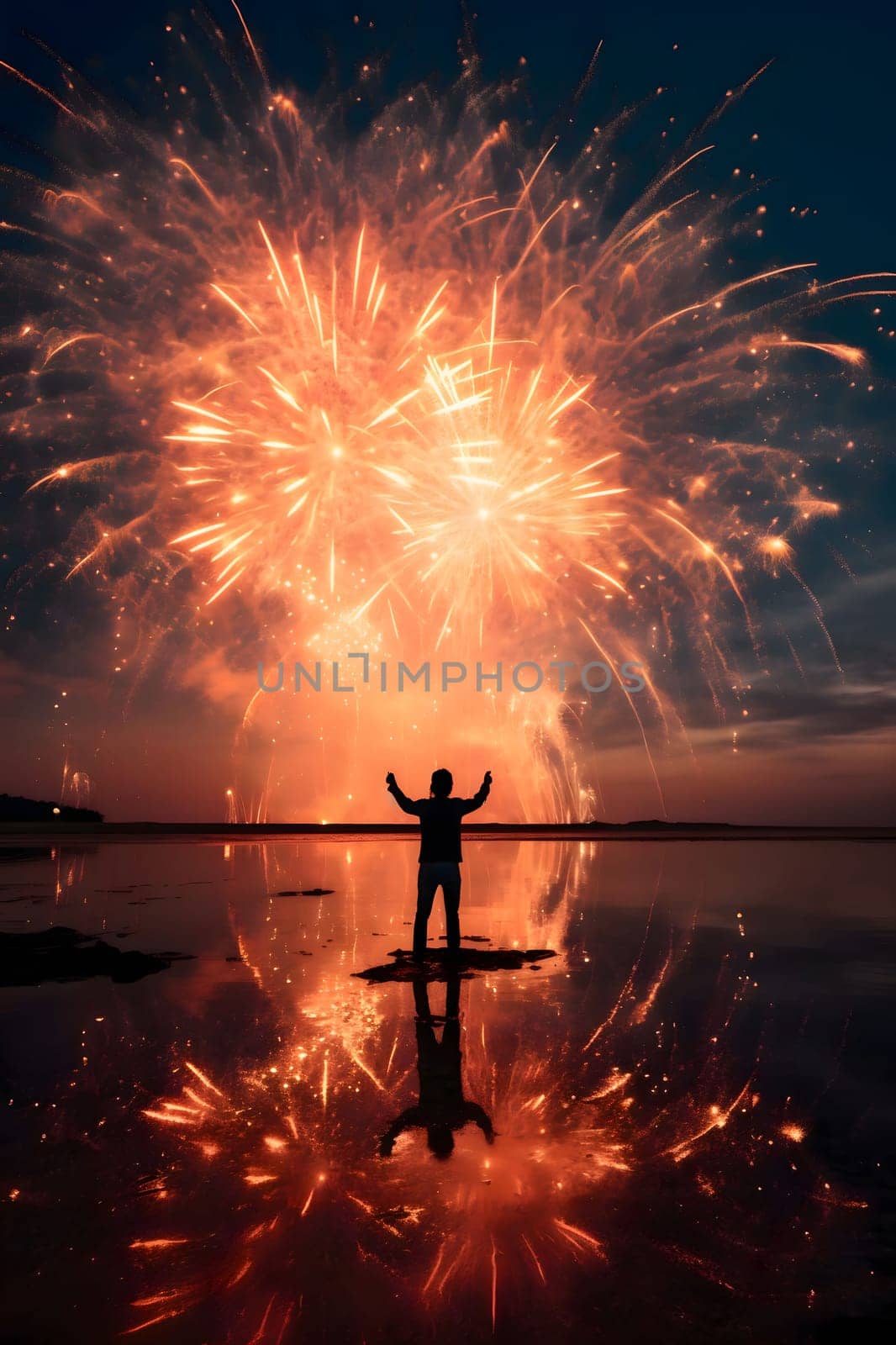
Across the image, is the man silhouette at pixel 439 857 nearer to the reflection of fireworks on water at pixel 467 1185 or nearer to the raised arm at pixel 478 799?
the raised arm at pixel 478 799

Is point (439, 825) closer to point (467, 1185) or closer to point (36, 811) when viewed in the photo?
point (467, 1185)

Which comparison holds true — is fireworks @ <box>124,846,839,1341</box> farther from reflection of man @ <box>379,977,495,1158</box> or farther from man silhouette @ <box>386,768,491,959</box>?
man silhouette @ <box>386,768,491,959</box>

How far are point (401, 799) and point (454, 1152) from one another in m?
5.35

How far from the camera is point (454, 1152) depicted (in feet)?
12.2

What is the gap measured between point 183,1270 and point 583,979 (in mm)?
5453

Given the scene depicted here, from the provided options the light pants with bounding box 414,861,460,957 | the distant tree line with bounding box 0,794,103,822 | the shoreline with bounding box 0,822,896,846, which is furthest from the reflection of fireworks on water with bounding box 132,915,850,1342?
the distant tree line with bounding box 0,794,103,822

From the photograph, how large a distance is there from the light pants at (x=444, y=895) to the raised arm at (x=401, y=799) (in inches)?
25.6

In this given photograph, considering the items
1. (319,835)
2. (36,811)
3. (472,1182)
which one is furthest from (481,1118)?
(36,811)

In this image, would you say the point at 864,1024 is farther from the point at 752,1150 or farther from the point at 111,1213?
the point at 111,1213

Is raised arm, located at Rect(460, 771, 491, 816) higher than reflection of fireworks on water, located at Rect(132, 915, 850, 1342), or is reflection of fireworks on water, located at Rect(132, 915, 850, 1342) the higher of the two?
raised arm, located at Rect(460, 771, 491, 816)

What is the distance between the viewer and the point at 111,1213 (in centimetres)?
313

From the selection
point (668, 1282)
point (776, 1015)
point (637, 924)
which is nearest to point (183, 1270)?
point (668, 1282)

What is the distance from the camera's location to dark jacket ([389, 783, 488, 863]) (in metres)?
8.73

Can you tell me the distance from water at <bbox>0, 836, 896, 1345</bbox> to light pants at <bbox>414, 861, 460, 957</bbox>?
0.75m
